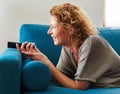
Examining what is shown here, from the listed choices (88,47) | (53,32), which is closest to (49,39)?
(53,32)

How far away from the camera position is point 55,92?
4.26 feet

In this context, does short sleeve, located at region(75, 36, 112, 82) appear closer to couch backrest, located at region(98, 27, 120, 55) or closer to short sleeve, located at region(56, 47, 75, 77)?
short sleeve, located at region(56, 47, 75, 77)

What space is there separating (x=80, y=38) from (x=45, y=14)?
0.91m

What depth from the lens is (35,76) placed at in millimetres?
1309

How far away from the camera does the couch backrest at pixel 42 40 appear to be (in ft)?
6.08

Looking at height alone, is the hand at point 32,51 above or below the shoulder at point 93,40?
below

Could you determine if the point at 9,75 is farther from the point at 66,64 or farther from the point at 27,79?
the point at 66,64

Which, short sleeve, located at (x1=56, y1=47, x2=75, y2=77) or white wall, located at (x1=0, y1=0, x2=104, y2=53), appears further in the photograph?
white wall, located at (x1=0, y1=0, x2=104, y2=53)

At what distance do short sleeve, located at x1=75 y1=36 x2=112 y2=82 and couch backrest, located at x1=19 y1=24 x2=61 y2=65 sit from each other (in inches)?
16.5

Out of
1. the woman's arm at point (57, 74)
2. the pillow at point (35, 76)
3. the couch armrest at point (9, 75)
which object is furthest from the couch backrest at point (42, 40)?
the couch armrest at point (9, 75)

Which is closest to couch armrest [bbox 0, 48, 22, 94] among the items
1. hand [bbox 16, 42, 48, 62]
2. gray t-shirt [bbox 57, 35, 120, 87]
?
hand [bbox 16, 42, 48, 62]

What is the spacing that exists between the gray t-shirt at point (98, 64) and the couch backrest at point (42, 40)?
41 cm

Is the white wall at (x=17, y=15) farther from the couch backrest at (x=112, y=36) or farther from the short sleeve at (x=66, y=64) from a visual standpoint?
the short sleeve at (x=66, y=64)

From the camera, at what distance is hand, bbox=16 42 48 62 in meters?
1.47
